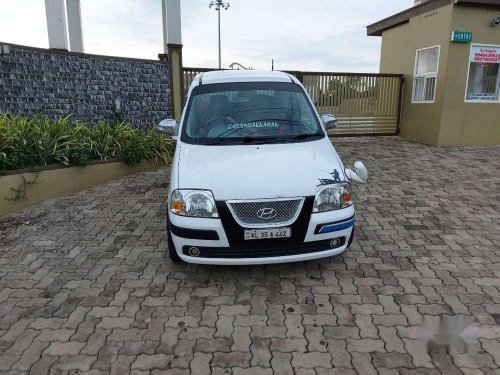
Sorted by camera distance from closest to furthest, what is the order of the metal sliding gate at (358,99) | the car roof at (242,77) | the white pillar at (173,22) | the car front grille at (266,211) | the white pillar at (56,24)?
1. the car front grille at (266,211)
2. the car roof at (242,77)
3. the white pillar at (56,24)
4. the white pillar at (173,22)
5. the metal sliding gate at (358,99)

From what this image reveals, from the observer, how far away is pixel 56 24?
7.93 meters

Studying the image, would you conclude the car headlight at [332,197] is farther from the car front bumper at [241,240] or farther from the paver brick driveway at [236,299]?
the paver brick driveway at [236,299]

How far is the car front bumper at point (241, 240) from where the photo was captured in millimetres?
3070

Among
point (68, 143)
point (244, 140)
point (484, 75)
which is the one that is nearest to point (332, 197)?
point (244, 140)

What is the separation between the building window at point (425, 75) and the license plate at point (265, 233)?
8339mm

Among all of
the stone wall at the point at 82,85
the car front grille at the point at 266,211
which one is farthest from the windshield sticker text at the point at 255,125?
the stone wall at the point at 82,85

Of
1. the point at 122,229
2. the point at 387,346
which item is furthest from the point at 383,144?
the point at 387,346

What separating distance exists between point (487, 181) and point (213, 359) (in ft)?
20.9

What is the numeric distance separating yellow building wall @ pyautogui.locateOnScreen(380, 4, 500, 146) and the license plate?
804cm

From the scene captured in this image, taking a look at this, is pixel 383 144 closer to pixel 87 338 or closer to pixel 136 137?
pixel 136 137

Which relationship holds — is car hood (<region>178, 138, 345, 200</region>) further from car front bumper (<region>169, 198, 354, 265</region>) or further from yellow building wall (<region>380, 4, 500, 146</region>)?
yellow building wall (<region>380, 4, 500, 146</region>)

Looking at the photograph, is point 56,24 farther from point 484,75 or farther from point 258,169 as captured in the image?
point 484,75

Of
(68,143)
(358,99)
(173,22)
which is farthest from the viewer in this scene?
(358,99)

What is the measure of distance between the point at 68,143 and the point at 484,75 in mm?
9748
